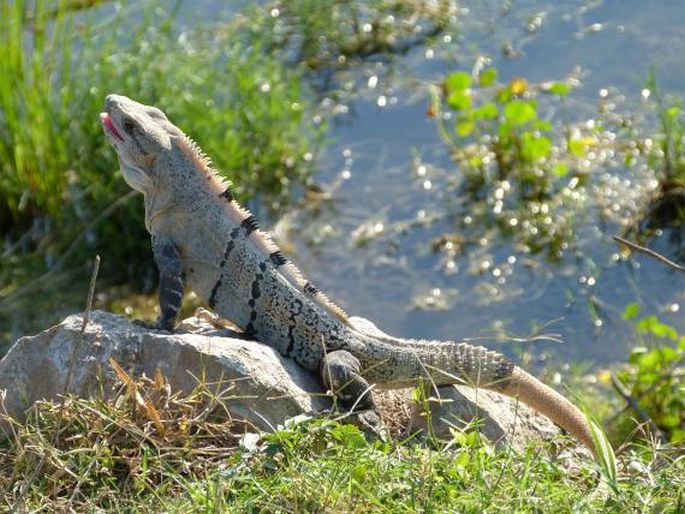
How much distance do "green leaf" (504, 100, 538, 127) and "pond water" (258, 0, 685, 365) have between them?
2.65 feet

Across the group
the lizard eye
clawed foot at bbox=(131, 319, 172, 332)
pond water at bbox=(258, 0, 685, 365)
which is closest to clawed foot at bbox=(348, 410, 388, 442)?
clawed foot at bbox=(131, 319, 172, 332)

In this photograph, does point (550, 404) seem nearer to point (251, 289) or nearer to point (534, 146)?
point (251, 289)

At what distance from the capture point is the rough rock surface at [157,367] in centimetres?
517

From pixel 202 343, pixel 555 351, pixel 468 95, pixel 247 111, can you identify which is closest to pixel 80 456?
pixel 202 343

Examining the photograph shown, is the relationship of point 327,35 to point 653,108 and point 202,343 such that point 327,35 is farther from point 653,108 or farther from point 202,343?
point 202,343

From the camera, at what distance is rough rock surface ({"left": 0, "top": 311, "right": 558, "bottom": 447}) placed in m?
5.17

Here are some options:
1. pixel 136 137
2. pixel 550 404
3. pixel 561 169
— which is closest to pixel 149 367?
pixel 136 137

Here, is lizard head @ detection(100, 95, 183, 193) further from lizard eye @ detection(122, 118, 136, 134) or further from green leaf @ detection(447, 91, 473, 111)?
green leaf @ detection(447, 91, 473, 111)

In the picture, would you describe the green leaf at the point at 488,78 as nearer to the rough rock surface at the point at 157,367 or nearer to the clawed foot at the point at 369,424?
the rough rock surface at the point at 157,367

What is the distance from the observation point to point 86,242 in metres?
9.74

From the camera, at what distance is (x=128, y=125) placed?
5.75 m

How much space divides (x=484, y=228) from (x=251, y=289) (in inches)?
192

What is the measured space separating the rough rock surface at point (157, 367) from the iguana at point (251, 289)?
0.57 ft

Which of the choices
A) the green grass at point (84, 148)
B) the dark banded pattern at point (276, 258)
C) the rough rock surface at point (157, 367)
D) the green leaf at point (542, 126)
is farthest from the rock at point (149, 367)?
the green leaf at point (542, 126)
